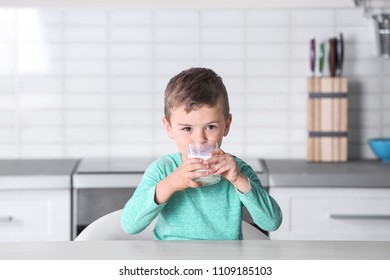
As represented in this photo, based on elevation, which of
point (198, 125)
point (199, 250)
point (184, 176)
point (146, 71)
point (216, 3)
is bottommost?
point (199, 250)

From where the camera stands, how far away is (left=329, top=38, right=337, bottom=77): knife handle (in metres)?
3.11

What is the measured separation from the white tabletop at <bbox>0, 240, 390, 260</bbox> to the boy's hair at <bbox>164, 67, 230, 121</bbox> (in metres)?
0.38

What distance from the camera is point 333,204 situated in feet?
8.96

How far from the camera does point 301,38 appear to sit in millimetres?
3223

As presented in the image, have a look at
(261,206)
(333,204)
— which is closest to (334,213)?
(333,204)

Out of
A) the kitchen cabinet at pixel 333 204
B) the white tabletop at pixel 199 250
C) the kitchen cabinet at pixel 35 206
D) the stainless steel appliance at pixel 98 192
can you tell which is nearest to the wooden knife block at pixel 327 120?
the kitchen cabinet at pixel 333 204

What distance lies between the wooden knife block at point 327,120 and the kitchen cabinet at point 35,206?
1.02 m

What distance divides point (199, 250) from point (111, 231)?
60cm

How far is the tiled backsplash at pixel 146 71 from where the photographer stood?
10.5ft

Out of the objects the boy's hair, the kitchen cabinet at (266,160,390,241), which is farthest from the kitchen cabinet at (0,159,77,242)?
the boy's hair

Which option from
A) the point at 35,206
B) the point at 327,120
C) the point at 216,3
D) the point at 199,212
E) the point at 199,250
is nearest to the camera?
the point at 199,250

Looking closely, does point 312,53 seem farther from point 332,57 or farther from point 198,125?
point 198,125

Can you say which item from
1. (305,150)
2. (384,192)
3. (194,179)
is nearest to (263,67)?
(305,150)

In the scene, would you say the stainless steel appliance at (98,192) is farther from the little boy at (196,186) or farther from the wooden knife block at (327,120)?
the little boy at (196,186)
